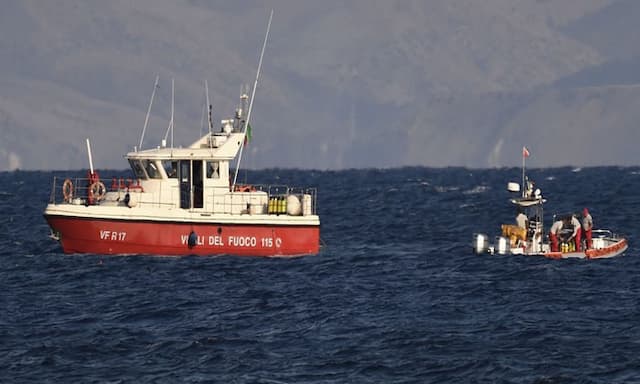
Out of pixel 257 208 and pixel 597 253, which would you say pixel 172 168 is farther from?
pixel 597 253

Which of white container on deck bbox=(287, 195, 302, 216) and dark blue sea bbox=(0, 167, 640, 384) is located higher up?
white container on deck bbox=(287, 195, 302, 216)

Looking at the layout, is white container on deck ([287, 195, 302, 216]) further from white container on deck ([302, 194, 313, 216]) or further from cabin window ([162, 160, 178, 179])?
cabin window ([162, 160, 178, 179])

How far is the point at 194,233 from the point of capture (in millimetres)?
47875

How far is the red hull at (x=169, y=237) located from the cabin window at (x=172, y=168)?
2.09m

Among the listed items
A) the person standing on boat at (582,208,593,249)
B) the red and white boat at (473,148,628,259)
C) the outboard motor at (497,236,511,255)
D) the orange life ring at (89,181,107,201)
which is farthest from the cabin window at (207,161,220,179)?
the person standing on boat at (582,208,593,249)

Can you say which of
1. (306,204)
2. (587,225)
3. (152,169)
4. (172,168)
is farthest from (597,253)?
(152,169)

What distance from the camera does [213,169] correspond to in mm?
49125

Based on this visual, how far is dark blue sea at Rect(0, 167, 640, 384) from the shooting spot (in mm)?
30781

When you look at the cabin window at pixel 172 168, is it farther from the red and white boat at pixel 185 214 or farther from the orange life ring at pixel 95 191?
the orange life ring at pixel 95 191

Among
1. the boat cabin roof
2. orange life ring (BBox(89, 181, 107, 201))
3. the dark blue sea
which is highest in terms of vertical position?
the boat cabin roof

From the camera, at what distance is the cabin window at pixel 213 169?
4900 centimetres

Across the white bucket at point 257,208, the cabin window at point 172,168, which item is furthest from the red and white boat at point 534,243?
the cabin window at point 172,168

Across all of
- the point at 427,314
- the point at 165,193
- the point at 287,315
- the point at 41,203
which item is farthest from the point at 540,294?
the point at 41,203

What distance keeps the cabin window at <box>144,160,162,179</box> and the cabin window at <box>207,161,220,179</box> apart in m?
1.75
